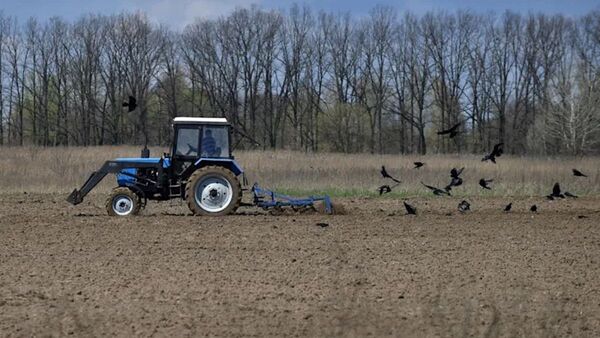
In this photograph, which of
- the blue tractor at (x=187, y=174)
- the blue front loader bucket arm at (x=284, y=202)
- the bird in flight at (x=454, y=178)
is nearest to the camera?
the blue tractor at (x=187, y=174)

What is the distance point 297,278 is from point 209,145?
6.33 meters

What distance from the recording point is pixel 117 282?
747cm

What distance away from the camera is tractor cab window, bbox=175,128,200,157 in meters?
13.6

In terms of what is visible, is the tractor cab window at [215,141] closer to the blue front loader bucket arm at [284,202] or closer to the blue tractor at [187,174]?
the blue tractor at [187,174]

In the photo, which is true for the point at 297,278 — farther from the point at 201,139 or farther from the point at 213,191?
the point at 201,139

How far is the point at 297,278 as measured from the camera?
7691 millimetres

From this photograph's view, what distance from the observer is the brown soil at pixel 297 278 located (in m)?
6.17

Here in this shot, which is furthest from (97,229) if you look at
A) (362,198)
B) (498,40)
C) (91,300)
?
(498,40)

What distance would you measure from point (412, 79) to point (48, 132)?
24.1m

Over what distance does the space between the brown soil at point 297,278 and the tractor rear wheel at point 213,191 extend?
77cm

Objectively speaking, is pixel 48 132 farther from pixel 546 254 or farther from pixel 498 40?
pixel 546 254

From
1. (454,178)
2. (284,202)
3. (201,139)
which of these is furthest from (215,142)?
(454,178)

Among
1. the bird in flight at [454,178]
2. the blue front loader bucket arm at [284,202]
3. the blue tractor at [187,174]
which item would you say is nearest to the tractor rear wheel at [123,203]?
the blue tractor at [187,174]

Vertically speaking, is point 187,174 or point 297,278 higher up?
point 187,174
